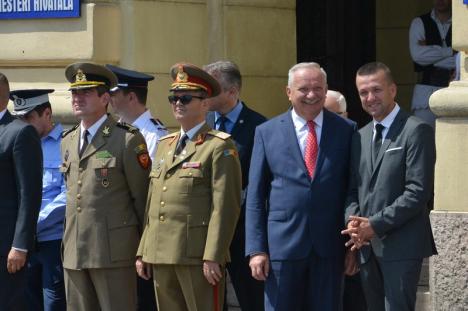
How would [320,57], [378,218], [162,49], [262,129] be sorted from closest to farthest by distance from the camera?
[378,218] → [262,129] → [162,49] → [320,57]

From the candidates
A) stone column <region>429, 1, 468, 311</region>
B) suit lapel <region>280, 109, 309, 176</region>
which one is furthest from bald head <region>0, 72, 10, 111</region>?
stone column <region>429, 1, 468, 311</region>

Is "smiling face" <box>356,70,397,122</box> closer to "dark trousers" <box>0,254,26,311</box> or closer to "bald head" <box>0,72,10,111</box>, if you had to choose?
"bald head" <box>0,72,10,111</box>

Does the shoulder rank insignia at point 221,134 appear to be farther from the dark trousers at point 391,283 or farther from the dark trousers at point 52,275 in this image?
the dark trousers at point 52,275

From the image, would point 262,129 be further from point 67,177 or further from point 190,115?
point 67,177

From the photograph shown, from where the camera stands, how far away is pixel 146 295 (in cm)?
868

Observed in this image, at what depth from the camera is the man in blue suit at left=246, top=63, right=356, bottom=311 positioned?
303 inches

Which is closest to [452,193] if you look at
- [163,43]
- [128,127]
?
[128,127]

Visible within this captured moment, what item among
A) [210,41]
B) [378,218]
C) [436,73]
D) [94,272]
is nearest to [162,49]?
[210,41]

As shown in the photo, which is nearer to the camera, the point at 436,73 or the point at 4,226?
the point at 4,226

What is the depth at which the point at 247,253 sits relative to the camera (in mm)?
7773

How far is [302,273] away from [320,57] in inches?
189

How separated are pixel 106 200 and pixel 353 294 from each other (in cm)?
165

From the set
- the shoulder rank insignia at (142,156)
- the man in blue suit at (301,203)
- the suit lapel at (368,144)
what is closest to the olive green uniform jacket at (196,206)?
the man in blue suit at (301,203)

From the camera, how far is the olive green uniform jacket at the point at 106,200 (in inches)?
320
